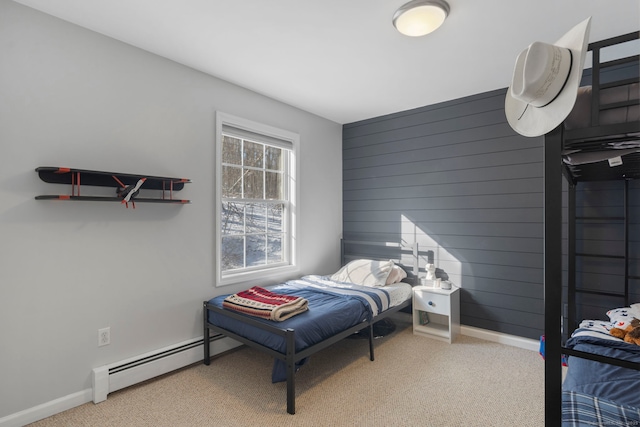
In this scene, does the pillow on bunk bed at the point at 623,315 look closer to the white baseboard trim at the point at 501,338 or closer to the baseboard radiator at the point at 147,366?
the white baseboard trim at the point at 501,338

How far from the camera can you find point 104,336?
90.4 inches

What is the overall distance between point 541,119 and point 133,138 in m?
2.54

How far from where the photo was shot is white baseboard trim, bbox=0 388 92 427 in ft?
6.30

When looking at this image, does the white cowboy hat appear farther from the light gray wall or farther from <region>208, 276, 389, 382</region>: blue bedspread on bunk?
the light gray wall

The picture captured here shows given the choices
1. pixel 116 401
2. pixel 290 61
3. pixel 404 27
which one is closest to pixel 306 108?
pixel 290 61

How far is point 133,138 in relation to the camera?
2.47 m

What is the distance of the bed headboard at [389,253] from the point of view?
12.3 feet

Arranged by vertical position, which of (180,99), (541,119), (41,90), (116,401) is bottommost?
(116,401)

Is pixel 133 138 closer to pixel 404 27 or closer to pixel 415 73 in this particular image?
pixel 404 27

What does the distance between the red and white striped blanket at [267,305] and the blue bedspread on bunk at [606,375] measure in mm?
1621

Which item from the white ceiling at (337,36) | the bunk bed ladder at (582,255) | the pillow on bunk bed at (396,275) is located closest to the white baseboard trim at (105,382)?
the pillow on bunk bed at (396,275)

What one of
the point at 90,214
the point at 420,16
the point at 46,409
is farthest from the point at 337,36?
the point at 46,409

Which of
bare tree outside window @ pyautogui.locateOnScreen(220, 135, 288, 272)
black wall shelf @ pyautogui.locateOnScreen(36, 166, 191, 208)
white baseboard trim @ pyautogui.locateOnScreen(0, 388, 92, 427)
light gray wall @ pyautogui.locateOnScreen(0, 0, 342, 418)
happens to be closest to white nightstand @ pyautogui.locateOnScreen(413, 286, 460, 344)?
bare tree outside window @ pyautogui.locateOnScreen(220, 135, 288, 272)

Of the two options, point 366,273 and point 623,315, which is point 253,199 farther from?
point 623,315
